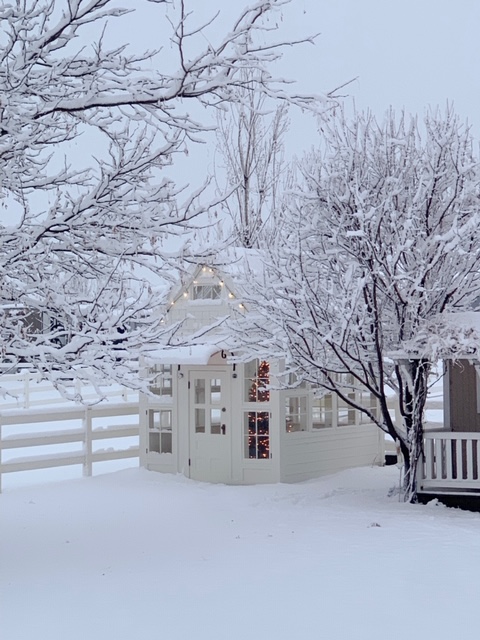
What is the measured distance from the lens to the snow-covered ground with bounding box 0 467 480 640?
624cm

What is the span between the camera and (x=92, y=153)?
7.02m

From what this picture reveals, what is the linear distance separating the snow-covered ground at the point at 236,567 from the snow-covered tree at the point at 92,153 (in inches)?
74.9

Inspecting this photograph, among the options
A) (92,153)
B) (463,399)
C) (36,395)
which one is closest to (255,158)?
(36,395)

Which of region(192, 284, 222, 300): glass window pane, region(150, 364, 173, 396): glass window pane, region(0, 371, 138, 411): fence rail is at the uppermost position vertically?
region(192, 284, 222, 300): glass window pane

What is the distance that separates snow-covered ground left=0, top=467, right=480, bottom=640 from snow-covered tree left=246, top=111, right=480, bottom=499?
1956mm

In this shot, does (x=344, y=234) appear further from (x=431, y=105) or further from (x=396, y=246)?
(x=431, y=105)

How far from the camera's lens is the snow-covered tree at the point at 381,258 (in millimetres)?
10984

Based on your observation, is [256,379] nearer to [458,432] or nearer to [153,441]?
[153,441]

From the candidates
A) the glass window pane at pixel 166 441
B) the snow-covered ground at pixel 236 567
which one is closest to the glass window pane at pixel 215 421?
the glass window pane at pixel 166 441

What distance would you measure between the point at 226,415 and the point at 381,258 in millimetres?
4244

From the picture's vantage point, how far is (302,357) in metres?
11.5

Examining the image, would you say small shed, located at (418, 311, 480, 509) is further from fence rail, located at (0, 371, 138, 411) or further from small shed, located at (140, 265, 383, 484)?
fence rail, located at (0, 371, 138, 411)

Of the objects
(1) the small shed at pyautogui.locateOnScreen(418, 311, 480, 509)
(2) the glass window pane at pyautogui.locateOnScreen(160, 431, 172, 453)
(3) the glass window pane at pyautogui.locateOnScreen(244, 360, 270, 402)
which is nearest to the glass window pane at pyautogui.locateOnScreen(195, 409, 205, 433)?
(2) the glass window pane at pyautogui.locateOnScreen(160, 431, 172, 453)

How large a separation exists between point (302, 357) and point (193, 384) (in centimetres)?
326
